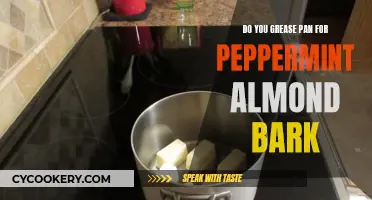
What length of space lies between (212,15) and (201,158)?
50cm

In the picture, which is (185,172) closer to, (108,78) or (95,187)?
(95,187)

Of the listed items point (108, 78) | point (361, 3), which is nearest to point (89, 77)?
point (108, 78)

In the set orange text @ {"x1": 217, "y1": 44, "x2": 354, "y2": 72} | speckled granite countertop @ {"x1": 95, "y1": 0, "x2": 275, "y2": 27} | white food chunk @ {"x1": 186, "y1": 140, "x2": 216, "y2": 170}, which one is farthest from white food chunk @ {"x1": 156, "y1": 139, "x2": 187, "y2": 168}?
speckled granite countertop @ {"x1": 95, "y1": 0, "x2": 275, "y2": 27}

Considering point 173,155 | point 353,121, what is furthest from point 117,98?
point 353,121

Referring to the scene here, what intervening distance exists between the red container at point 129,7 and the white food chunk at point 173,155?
507 mm

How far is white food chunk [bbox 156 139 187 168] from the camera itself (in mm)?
434

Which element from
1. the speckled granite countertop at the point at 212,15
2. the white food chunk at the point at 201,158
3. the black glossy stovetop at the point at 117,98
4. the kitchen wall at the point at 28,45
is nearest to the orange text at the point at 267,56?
the black glossy stovetop at the point at 117,98

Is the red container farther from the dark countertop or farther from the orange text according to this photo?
the dark countertop

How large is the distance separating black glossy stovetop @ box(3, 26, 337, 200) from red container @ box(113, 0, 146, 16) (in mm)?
66

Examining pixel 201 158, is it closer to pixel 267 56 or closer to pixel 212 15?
pixel 267 56

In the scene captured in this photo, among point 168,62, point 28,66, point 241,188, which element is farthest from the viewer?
point 168,62

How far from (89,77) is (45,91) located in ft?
0.31

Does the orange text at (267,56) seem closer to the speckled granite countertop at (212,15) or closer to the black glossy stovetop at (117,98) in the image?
the black glossy stovetop at (117,98)

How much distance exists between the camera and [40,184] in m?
0.44
